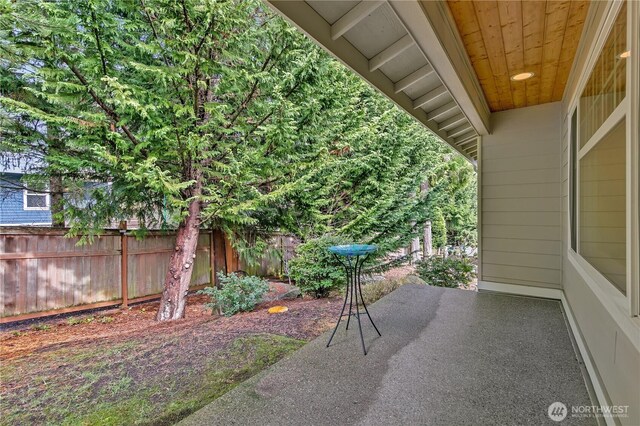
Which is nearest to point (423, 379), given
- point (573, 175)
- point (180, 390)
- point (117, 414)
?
point (180, 390)

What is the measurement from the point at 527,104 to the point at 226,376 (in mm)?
4811

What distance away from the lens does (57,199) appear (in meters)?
4.65

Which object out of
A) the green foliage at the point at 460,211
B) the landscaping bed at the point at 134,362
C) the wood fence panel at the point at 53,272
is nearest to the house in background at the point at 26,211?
the wood fence panel at the point at 53,272

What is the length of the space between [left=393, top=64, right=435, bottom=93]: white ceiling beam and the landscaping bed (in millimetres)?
2713

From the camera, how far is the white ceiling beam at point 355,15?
1.72 m

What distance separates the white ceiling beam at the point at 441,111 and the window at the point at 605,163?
1.23 meters

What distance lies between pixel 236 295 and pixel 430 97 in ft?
12.2

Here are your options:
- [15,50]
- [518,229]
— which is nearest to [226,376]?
[518,229]

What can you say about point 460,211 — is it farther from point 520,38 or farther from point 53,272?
point 53,272

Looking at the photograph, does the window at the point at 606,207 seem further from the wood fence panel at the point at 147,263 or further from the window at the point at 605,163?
the wood fence panel at the point at 147,263

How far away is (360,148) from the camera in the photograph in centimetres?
572

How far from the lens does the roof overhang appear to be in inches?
65.2

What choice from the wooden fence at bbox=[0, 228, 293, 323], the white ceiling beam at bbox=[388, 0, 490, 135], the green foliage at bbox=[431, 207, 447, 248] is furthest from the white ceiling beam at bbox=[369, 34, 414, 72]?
the green foliage at bbox=[431, 207, 447, 248]

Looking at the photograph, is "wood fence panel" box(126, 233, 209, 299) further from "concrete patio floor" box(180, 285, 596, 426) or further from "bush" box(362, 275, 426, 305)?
"concrete patio floor" box(180, 285, 596, 426)
